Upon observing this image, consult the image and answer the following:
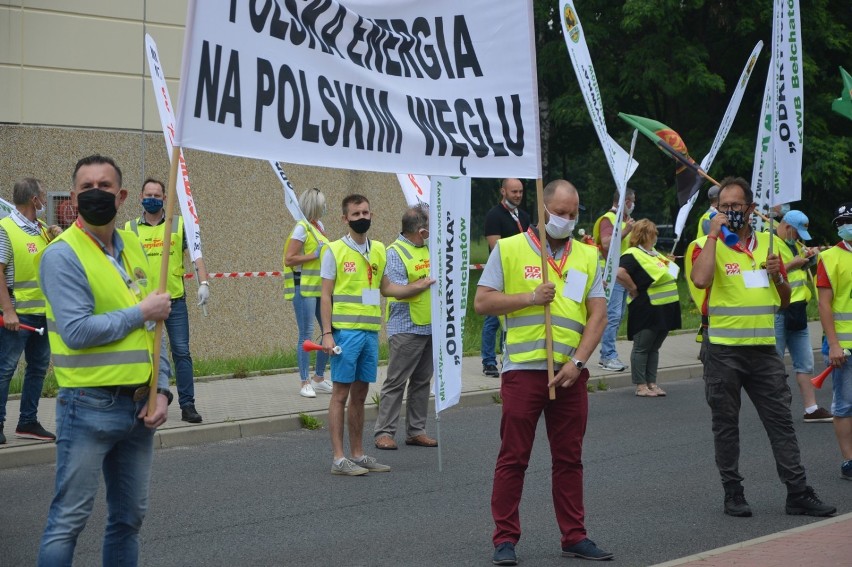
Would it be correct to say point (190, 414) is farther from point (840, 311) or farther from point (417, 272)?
point (840, 311)

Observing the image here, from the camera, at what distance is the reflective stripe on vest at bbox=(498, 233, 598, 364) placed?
249 inches

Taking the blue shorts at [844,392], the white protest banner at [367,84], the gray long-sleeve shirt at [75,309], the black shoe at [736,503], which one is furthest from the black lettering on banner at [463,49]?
the blue shorts at [844,392]

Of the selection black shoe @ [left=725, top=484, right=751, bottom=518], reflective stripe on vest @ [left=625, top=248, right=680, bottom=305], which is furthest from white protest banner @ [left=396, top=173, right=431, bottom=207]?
black shoe @ [left=725, top=484, right=751, bottom=518]

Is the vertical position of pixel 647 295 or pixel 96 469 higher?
pixel 647 295

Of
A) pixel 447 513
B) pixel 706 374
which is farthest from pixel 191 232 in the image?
pixel 706 374

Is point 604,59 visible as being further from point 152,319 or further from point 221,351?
point 152,319

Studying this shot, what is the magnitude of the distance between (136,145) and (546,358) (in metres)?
9.75

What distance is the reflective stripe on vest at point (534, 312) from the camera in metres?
6.33

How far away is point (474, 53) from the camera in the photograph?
6.35m

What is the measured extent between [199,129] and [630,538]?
142 inches

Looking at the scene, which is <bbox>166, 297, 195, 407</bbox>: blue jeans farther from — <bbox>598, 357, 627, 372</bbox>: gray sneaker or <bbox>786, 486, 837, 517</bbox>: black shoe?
<bbox>598, 357, 627, 372</bbox>: gray sneaker

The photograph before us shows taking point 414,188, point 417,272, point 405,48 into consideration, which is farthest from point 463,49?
point 414,188

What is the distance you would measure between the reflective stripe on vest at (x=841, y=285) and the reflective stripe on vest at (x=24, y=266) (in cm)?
605

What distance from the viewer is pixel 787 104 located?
8.18 metres
